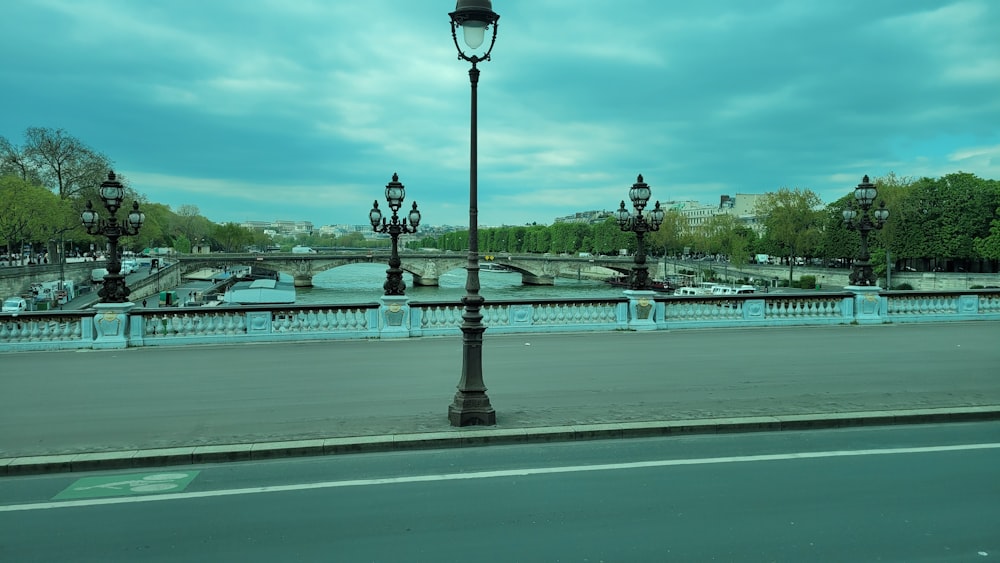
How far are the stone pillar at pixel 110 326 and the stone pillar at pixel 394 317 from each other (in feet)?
19.9

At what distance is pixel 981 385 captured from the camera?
11539mm

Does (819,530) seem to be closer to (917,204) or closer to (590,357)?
(590,357)

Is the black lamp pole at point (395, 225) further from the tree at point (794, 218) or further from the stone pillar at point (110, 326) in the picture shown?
the tree at point (794, 218)

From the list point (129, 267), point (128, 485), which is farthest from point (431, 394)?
point (129, 267)

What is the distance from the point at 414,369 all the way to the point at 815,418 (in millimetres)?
7027

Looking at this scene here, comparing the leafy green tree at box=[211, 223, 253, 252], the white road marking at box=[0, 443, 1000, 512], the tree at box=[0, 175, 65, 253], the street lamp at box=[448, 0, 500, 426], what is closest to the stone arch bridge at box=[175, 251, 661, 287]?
the tree at box=[0, 175, 65, 253]

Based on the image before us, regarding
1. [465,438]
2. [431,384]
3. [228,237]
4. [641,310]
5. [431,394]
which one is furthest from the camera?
[228,237]

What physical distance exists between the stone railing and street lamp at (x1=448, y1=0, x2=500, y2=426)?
622 centimetres

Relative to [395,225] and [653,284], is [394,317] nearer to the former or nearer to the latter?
[395,225]

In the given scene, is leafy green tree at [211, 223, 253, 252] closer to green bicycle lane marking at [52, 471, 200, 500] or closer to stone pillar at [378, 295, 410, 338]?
stone pillar at [378, 295, 410, 338]

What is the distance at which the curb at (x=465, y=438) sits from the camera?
7824 millimetres

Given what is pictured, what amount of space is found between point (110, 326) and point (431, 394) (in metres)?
10.2

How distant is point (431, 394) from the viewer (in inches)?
436

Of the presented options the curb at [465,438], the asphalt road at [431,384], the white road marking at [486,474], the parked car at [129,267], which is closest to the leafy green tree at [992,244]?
the asphalt road at [431,384]
